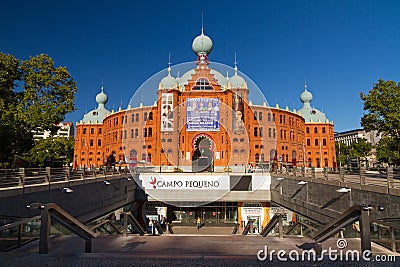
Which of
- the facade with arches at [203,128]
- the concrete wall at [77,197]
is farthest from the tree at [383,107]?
the concrete wall at [77,197]

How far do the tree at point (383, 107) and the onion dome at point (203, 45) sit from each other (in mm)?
37760

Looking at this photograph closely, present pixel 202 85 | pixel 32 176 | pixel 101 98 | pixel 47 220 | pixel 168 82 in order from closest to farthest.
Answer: pixel 47 220
pixel 32 176
pixel 202 85
pixel 168 82
pixel 101 98

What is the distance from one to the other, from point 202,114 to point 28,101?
30931 mm

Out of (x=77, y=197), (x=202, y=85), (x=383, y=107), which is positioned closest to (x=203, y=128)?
Result: (x=202, y=85)

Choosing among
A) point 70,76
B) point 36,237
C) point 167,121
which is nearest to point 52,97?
point 70,76

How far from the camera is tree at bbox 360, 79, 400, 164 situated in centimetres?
2562

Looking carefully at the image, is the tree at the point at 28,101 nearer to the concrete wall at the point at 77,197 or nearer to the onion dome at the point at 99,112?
the concrete wall at the point at 77,197

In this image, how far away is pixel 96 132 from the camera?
7794cm

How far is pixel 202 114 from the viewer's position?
53156 mm

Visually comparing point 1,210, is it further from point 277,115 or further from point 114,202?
point 277,115

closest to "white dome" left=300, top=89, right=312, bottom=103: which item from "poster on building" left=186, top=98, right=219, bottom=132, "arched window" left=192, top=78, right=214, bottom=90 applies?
"arched window" left=192, top=78, right=214, bottom=90

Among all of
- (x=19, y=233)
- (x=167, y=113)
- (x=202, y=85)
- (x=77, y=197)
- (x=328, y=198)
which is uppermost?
(x=202, y=85)

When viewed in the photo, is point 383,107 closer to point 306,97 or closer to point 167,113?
point 167,113

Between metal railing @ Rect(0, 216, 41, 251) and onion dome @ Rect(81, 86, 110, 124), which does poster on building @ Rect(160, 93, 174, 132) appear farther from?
metal railing @ Rect(0, 216, 41, 251)
